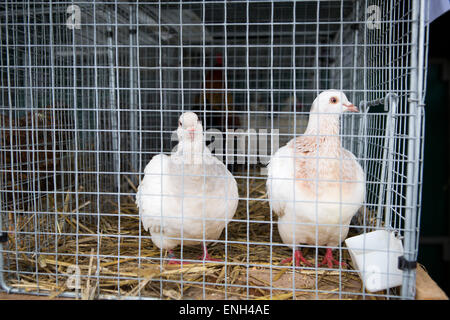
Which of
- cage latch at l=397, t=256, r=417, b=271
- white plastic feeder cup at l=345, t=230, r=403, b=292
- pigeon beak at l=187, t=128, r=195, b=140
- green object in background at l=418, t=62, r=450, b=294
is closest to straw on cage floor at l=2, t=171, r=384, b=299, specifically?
white plastic feeder cup at l=345, t=230, r=403, b=292

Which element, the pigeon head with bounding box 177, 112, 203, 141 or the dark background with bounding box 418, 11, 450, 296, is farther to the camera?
the dark background with bounding box 418, 11, 450, 296

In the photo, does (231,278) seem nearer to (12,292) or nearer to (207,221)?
(207,221)

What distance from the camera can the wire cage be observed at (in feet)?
6.72

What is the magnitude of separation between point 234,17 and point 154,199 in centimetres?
226

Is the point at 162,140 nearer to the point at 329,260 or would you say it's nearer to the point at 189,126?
the point at 189,126

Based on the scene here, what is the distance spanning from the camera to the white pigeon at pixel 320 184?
233 cm

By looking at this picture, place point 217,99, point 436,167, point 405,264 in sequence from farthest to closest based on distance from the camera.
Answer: point 436,167 → point 217,99 → point 405,264

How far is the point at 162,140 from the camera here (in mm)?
2320

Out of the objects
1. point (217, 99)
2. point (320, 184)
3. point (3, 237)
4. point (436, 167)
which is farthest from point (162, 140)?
point (436, 167)

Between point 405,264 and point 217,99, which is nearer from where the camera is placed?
point 405,264

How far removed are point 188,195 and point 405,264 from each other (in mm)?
1282

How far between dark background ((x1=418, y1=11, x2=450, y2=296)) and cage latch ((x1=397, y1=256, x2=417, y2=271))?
3.80 metres

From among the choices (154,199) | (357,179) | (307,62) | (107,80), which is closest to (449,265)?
(307,62)

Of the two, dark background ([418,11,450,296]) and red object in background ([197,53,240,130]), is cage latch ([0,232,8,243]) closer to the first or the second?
red object in background ([197,53,240,130])
